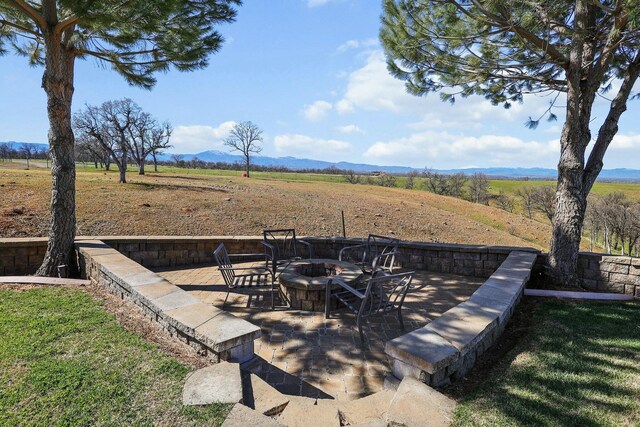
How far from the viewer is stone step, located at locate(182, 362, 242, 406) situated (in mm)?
2045

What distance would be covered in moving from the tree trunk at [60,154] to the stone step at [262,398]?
15.0 feet

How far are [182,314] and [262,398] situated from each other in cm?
118

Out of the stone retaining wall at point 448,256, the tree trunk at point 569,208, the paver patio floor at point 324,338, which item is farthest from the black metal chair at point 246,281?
the tree trunk at point 569,208

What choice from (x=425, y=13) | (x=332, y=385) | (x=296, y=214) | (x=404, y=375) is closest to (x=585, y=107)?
(x=425, y=13)

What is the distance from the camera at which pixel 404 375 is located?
231 centimetres

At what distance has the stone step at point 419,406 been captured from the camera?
1.84m

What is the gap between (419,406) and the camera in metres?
1.96

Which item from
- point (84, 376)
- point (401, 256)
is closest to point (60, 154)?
point (84, 376)

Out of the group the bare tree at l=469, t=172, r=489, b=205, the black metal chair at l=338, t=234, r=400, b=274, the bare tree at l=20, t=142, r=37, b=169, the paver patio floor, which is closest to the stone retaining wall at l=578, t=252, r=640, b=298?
the paver patio floor

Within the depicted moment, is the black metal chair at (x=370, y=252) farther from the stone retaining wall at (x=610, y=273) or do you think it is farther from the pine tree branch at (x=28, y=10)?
the pine tree branch at (x=28, y=10)

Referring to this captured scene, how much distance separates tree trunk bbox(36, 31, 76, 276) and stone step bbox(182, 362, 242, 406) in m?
4.29

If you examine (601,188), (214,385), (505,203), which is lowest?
(505,203)

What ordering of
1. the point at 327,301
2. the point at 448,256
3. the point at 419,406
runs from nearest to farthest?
the point at 419,406 → the point at 327,301 → the point at 448,256

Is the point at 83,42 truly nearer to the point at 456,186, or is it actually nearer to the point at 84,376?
the point at 84,376
